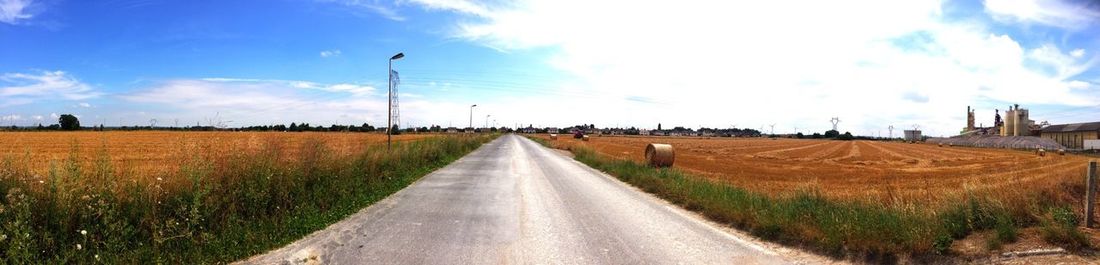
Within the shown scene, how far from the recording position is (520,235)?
8.02m

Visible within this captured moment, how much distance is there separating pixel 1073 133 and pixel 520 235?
121 meters

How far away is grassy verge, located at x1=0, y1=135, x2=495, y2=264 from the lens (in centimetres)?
601

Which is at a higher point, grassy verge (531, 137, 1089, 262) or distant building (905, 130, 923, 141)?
distant building (905, 130, 923, 141)

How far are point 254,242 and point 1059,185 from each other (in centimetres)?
1275

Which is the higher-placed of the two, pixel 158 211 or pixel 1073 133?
pixel 1073 133

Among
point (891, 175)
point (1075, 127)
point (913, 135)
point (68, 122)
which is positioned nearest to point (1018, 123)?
point (1075, 127)

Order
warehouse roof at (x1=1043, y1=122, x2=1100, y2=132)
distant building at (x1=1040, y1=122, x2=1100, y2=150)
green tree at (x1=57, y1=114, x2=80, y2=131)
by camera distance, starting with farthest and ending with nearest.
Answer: green tree at (x1=57, y1=114, x2=80, y2=131), warehouse roof at (x1=1043, y1=122, x2=1100, y2=132), distant building at (x1=1040, y1=122, x2=1100, y2=150)

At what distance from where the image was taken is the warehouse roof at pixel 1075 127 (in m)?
86.2

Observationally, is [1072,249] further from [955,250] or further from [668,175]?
[668,175]

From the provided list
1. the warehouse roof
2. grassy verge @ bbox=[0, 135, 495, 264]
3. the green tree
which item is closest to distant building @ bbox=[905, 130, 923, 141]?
the warehouse roof

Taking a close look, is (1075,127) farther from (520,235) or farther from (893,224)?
(520,235)

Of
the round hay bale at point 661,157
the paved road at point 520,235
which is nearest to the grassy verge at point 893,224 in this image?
the paved road at point 520,235

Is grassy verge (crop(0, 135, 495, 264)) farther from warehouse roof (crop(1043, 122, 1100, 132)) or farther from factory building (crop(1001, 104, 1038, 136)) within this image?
factory building (crop(1001, 104, 1038, 136))

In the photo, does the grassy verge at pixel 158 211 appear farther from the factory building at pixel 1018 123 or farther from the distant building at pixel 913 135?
the distant building at pixel 913 135
